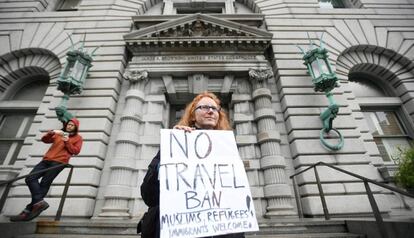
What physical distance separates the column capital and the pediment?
50.4 inches

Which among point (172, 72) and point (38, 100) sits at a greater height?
point (172, 72)

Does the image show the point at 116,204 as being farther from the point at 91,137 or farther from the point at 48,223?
the point at 91,137

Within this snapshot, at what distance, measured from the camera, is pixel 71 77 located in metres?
6.80

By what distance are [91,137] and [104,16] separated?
20.6ft

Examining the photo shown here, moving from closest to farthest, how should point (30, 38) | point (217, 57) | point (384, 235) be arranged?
point (384, 235)
point (217, 57)
point (30, 38)

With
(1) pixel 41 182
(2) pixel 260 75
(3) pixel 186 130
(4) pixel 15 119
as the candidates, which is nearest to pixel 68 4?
(4) pixel 15 119

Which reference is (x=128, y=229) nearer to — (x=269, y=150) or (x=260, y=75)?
(x=269, y=150)

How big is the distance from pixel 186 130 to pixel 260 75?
6524 mm

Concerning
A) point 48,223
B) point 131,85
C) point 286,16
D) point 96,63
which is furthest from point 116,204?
point 286,16

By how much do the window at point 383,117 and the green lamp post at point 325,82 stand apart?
2.30 m

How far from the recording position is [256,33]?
8.48 m

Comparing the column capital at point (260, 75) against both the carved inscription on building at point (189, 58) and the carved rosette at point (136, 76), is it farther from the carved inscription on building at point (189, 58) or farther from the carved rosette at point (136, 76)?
the carved rosette at point (136, 76)

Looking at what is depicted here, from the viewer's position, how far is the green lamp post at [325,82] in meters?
6.58

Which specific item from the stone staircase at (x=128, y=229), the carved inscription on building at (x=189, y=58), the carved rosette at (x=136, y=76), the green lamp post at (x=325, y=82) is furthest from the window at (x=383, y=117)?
the carved rosette at (x=136, y=76)
